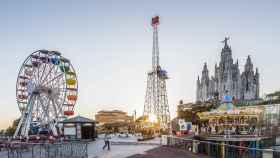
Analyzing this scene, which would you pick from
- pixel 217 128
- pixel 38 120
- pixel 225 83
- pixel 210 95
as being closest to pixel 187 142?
pixel 217 128

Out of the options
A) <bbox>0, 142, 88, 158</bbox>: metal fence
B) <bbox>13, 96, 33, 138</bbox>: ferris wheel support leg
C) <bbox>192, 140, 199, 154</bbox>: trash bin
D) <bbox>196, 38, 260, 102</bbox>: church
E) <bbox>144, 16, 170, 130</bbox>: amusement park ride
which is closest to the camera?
<bbox>0, 142, 88, 158</bbox>: metal fence

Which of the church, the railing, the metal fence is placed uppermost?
the church

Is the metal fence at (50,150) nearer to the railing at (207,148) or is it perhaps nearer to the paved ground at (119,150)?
the paved ground at (119,150)

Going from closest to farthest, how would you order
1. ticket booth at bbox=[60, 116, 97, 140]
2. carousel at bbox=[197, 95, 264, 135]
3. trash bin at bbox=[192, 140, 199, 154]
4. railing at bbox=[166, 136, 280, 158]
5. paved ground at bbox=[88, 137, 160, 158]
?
paved ground at bbox=[88, 137, 160, 158], railing at bbox=[166, 136, 280, 158], trash bin at bbox=[192, 140, 199, 154], carousel at bbox=[197, 95, 264, 135], ticket booth at bbox=[60, 116, 97, 140]

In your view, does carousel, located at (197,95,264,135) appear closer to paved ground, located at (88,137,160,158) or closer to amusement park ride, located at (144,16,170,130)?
paved ground, located at (88,137,160,158)

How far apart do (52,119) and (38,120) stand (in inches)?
136

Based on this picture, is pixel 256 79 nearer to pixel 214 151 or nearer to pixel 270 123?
→ pixel 270 123

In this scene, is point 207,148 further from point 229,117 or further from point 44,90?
point 44,90

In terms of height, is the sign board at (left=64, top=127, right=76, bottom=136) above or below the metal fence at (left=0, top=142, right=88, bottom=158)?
below

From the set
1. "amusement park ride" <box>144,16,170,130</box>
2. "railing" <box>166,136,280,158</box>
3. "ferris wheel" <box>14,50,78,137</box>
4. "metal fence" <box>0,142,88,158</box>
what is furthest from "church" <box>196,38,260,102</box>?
"metal fence" <box>0,142,88,158</box>

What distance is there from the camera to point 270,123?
9119cm

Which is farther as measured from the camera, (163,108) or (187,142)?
(163,108)

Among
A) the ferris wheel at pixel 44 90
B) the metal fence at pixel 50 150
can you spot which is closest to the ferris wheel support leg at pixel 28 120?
the ferris wheel at pixel 44 90

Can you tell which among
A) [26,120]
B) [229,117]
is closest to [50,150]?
[229,117]
